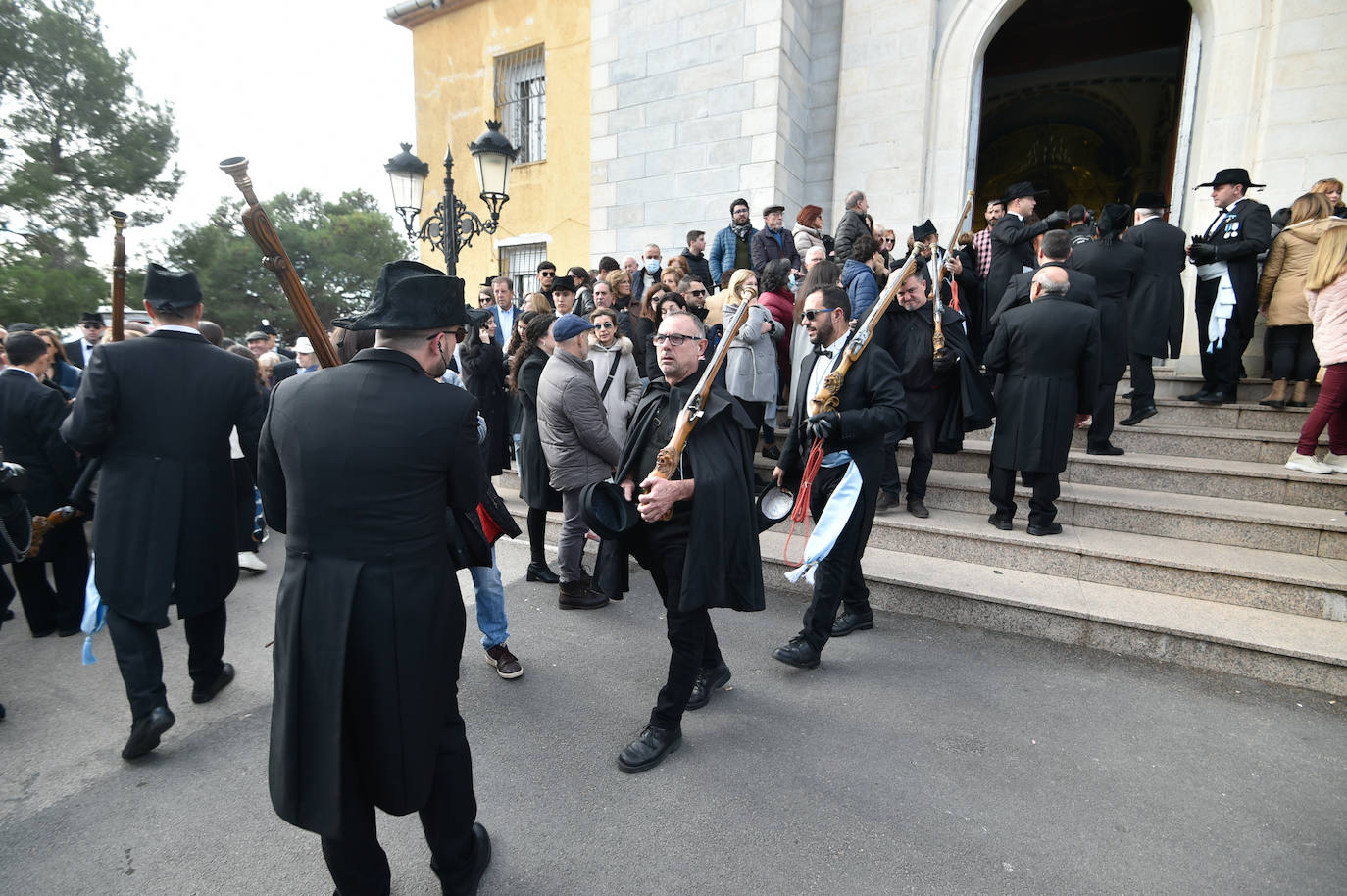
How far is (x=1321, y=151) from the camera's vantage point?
23.3ft

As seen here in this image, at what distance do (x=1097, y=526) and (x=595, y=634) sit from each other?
3896 mm

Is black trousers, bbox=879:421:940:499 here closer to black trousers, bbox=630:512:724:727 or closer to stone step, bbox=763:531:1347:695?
stone step, bbox=763:531:1347:695

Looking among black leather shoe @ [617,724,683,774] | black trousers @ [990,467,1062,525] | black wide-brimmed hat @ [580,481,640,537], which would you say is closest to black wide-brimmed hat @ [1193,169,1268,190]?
black trousers @ [990,467,1062,525]

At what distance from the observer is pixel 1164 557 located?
13.6 ft

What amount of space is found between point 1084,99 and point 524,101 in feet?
40.2

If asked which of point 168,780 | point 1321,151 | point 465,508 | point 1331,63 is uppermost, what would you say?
point 1331,63

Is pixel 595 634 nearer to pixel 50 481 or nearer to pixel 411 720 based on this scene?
pixel 411 720

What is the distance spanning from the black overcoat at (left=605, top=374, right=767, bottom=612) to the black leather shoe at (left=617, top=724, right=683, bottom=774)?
65 cm

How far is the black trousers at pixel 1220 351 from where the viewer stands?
600 centimetres

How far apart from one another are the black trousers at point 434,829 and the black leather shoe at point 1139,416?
6514 millimetres

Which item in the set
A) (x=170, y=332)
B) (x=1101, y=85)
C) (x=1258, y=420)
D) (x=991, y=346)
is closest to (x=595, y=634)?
(x=170, y=332)

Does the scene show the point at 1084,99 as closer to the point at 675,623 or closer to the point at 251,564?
the point at 675,623

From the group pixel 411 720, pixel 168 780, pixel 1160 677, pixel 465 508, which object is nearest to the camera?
pixel 411 720

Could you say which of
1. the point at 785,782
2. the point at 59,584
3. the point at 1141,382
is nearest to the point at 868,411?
the point at 785,782
